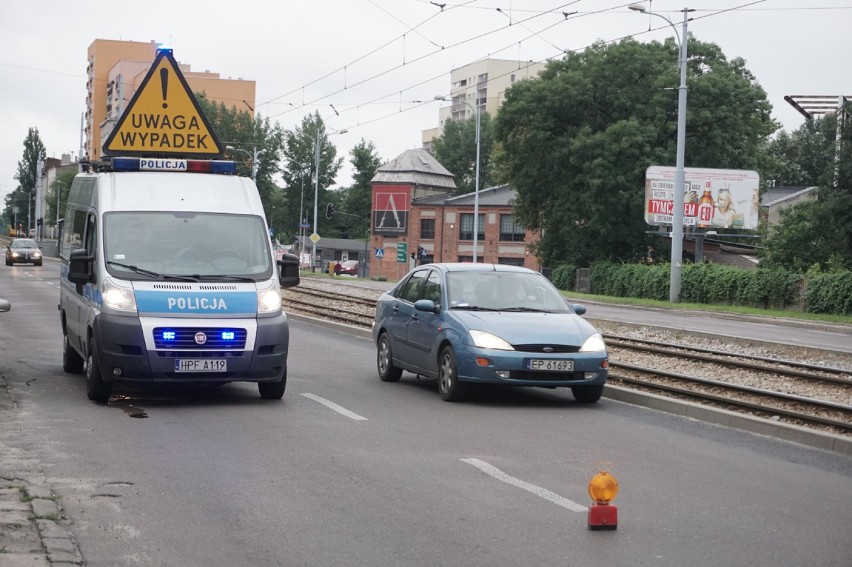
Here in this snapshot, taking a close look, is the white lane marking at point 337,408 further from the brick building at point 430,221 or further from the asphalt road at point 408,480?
the brick building at point 430,221

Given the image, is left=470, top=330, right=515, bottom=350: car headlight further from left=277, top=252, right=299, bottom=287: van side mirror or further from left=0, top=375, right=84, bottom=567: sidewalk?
left=0, top=375, right=84, bottom=567: sidewalk

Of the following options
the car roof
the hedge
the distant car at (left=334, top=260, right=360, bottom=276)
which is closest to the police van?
the car roof

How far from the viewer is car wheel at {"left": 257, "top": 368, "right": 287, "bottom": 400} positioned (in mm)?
12499

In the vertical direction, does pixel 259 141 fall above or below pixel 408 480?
above

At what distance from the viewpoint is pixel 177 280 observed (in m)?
12.1

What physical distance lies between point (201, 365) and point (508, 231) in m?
77.0

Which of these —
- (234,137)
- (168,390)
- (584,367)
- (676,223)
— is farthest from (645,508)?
(234,137)

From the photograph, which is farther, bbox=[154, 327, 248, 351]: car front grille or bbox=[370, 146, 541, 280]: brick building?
bbox=[370, 146, 541, 280]: brick building

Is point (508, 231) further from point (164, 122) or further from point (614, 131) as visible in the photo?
point (164, 122)

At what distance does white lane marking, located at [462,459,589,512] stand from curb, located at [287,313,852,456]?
134 inches

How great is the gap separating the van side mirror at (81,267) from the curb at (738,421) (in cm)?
596

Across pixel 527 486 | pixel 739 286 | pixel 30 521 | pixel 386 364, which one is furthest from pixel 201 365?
pixel 739 286

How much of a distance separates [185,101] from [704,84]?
4112cm

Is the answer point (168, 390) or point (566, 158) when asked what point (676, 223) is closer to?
point (566, 158)
